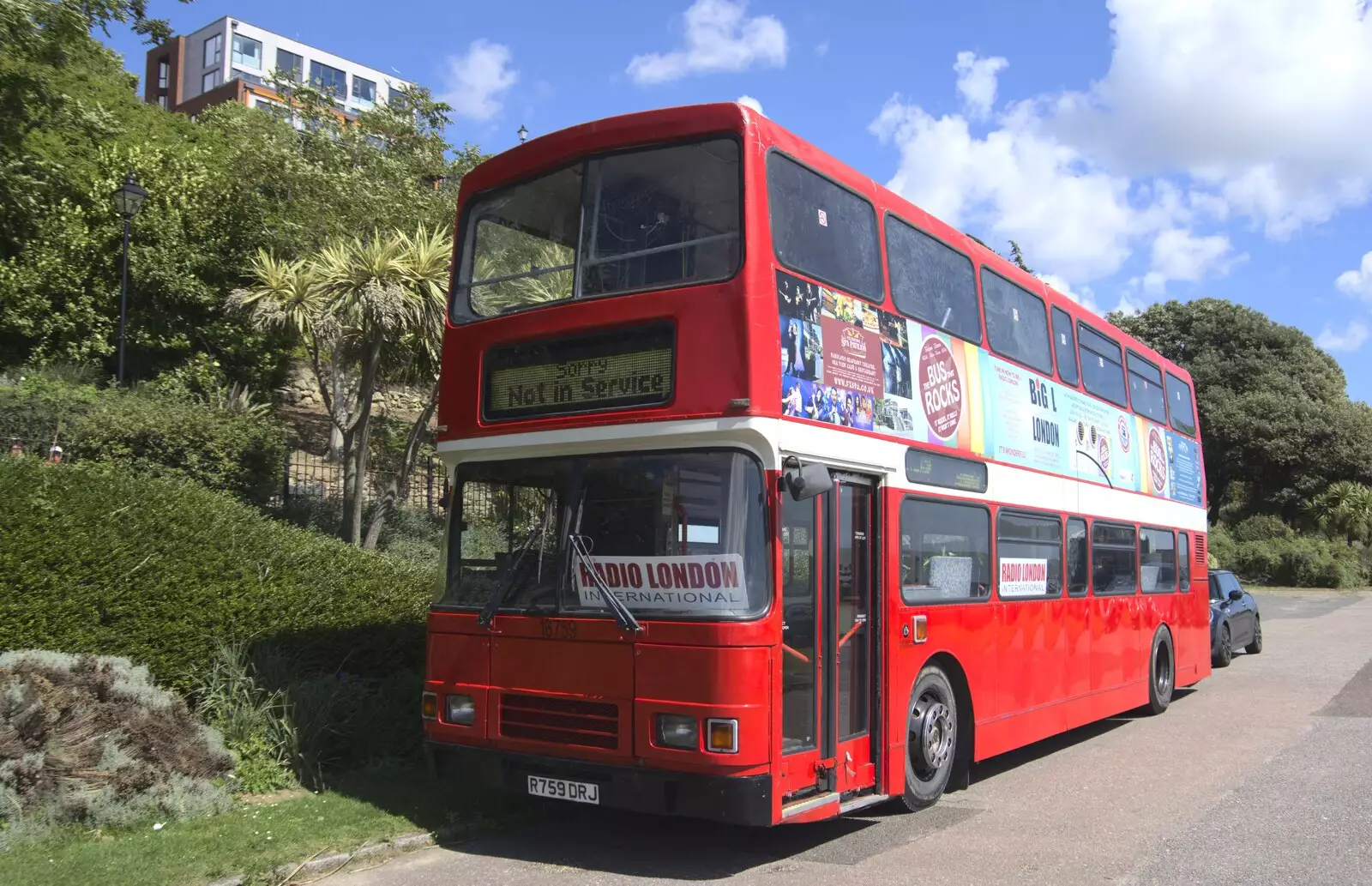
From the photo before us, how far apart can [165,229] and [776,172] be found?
52.0ft

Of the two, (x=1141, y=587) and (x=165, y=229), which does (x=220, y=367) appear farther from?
(x=1141, y=587)

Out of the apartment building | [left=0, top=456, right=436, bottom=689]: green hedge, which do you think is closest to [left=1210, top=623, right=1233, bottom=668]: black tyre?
[left=0, top=456, right=436, bottom=689]: green hedge

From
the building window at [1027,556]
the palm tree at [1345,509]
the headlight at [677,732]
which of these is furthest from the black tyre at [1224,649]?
the palm tree at [1345,509]

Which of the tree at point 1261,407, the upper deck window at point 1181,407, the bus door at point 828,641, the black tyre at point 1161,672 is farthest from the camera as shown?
the tree at point 1261,407

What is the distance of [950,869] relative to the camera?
21.3 ft

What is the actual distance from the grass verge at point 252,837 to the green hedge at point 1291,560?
37.6 meters

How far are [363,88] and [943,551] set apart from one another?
248 ft

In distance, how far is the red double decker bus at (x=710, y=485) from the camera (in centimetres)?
638

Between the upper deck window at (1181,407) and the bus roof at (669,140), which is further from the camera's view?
the upper deck window at (1181,407)

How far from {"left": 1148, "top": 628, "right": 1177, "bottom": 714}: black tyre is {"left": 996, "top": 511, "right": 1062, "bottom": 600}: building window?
3.61 m

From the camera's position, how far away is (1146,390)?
1352cm

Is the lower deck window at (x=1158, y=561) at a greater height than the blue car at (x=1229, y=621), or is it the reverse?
the lower deck window at (x=1158, y=561)

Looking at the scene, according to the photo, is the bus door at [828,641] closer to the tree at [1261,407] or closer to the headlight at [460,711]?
the headlight at [460,711]

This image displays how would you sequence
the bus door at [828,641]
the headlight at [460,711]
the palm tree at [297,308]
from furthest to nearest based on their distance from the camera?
the palm tree at [297,308] < the headlight at [460,711] < the bus door at [828,641]
